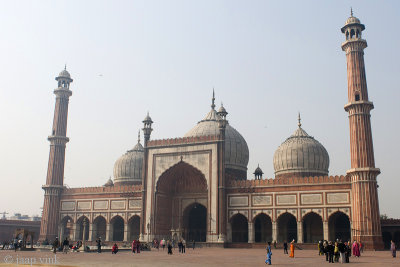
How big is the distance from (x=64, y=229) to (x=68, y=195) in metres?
3.47

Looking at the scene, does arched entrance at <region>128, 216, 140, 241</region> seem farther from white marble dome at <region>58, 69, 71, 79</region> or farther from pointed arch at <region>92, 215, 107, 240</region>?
white marble dome at <region>58, 69, 71, 79</region>

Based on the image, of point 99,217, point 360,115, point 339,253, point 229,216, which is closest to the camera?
point 339,253

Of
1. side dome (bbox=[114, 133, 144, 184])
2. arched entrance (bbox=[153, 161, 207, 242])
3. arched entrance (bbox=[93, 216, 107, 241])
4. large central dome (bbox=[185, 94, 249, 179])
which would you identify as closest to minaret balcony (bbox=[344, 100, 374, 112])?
large central dome (bbox=[185, 94, 249, 179])

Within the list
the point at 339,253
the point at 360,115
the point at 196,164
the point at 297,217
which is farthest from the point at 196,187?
the point at 339,253

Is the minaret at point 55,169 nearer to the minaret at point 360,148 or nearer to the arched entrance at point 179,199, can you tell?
the arched entrance at point 179,199

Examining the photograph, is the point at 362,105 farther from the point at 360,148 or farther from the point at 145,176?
the point at 145,176

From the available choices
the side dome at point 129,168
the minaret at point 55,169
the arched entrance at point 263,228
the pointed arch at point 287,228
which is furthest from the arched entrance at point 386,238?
the minaret at point 55,169

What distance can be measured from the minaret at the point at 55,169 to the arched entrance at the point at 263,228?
19502mm

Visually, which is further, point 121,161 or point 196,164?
point 121,161

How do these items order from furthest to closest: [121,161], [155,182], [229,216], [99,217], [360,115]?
[121,161] → [99,217] → [155,182] → [229,216] → [360,115]

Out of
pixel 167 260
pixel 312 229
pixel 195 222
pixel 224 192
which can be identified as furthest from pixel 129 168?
pixel 167 260

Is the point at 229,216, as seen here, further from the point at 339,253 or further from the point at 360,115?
the point at 339,253

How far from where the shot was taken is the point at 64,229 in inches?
1700

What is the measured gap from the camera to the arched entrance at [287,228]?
3506cm
